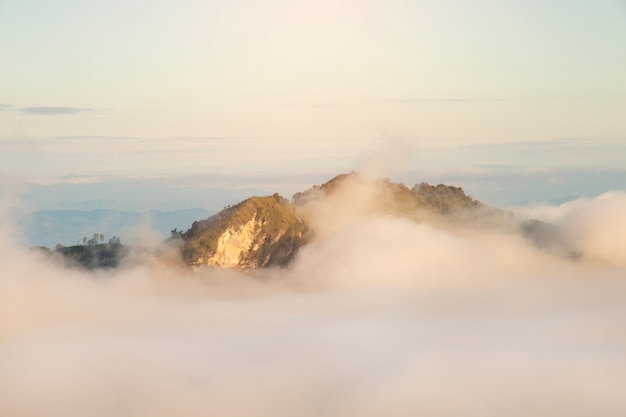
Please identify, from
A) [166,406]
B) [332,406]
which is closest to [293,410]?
[332,406]

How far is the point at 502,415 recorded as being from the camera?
18950 cm

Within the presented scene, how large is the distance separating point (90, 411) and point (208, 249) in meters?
43.0

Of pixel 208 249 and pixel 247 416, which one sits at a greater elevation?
pixel 208 249

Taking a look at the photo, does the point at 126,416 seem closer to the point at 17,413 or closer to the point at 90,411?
the point at 90,411

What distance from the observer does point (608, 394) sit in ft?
625

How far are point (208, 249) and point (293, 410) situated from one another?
38877mm

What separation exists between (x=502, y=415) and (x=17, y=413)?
336 feet

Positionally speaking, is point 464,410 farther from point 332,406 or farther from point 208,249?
point 208,249

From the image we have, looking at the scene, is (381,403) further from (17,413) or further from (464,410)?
(17,413)

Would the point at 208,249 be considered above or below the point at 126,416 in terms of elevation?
above

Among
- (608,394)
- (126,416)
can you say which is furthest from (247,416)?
(608,394)

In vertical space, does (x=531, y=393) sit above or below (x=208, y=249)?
below

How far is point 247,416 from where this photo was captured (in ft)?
634

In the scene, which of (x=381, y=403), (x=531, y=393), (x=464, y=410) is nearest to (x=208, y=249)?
(x=381, y=403)
